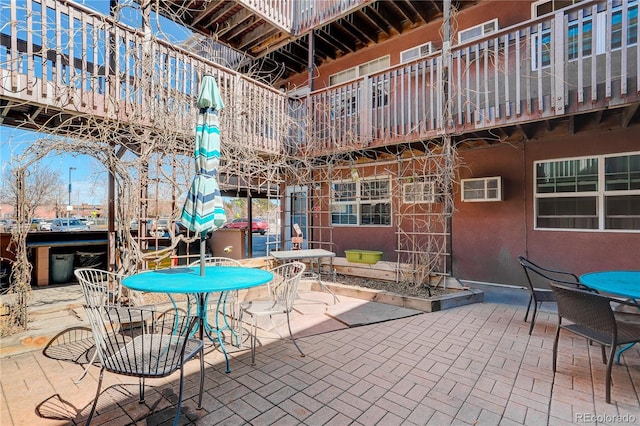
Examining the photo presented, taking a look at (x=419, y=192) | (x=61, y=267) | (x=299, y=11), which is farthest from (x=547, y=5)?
(x=61, y=267)

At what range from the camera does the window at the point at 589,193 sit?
199 inches

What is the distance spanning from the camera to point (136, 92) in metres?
4.49

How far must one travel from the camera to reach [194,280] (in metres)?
2.62

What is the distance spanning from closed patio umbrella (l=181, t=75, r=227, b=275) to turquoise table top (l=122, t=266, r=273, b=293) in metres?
0.20

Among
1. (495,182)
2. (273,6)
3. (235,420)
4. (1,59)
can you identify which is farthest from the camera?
(273,6)

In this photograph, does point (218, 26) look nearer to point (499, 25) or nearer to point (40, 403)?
point (499, 25)

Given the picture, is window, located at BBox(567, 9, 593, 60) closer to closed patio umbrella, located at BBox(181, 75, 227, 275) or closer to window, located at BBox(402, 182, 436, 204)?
window, located at BBox(402, 182, 436, 204)

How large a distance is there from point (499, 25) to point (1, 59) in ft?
26.1

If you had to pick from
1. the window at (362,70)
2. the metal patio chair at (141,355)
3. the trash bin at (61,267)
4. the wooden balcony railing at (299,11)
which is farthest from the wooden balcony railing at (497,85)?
the trash bin at (61,267)

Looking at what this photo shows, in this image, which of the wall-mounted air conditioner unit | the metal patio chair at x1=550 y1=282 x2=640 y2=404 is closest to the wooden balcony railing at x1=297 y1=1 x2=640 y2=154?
the wall-mounted air conditioner unit

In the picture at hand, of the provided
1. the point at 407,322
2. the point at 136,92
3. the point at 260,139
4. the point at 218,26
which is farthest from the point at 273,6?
the point at 407,322

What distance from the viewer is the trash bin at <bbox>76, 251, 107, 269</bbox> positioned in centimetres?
685

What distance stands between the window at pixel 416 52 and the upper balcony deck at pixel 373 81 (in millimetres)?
1859

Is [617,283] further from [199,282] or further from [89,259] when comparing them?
[89,259]
